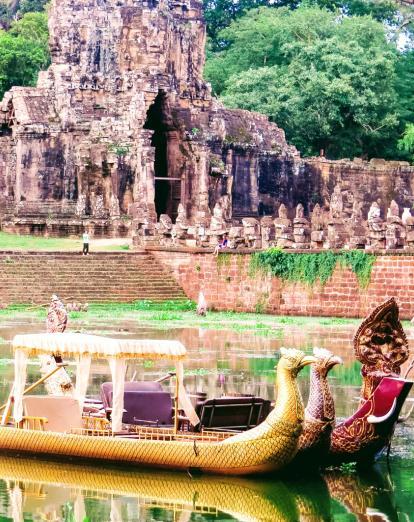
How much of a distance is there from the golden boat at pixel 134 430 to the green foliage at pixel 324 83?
5437cm

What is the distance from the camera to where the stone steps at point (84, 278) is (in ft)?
153

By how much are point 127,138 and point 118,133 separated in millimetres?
541

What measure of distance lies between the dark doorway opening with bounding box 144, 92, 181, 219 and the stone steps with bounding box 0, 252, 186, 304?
13.2 meters

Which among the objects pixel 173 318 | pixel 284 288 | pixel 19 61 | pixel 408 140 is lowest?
pixel 173 318

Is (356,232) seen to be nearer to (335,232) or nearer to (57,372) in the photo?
(335,232)

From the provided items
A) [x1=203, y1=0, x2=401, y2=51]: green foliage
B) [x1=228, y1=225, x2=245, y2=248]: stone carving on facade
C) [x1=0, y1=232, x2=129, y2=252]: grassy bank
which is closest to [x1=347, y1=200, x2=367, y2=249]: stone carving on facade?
[x1=228, y1=225, x2=245, y2=248]: stone carving on facade

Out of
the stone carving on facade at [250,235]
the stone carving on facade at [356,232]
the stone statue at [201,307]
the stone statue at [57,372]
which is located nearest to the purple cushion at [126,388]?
the stone statue at [57,372]

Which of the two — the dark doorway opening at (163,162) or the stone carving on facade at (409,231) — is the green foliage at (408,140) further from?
the stone carving on facade at (409,231)

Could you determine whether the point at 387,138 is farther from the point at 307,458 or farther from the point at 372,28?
the point at 307,458

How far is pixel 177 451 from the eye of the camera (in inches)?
775

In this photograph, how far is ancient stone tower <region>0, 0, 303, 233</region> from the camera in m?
61.0

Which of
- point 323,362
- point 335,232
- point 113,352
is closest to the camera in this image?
point 323,362

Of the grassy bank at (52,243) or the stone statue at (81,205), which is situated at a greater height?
the stone statue at (81,205)

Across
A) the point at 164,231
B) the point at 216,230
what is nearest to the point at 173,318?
the point at 216,230
